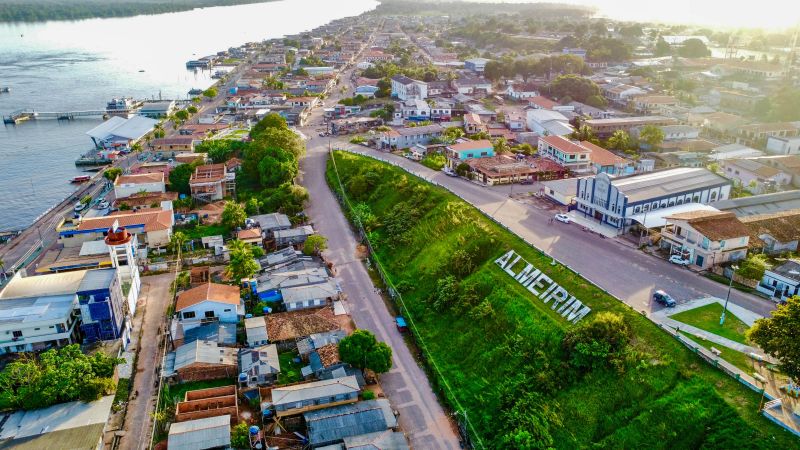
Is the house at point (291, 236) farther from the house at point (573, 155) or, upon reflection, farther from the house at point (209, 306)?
the house at point (573, 155)

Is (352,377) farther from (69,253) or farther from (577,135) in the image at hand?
(577,135)

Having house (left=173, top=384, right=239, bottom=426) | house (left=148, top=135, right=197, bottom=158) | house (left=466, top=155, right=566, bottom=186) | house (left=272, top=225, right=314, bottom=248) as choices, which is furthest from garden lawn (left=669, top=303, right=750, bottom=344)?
house (left=148, top=135, right=197, bottom=158)

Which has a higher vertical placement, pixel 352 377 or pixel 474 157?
pixel 474 157

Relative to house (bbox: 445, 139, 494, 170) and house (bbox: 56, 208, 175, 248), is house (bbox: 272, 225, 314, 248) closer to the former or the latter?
house (bbox: 56, 208, 175, 248)

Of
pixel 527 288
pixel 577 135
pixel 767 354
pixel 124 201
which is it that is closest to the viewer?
pixel 767 354

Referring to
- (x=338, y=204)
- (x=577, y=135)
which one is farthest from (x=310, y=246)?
(x=577, y=135)

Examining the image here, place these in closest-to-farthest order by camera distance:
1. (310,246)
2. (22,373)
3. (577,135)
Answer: (22,373), (310,246), (577,135)

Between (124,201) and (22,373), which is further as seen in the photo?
(124,201)
